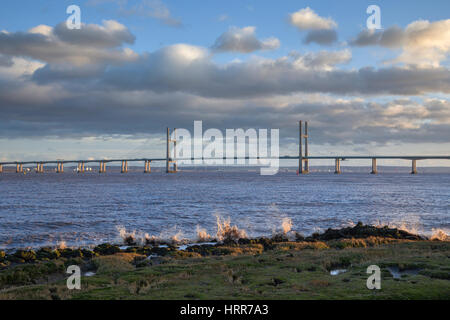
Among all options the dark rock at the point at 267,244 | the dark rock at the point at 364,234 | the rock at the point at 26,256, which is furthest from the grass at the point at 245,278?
the dark rock at the point at 364,234

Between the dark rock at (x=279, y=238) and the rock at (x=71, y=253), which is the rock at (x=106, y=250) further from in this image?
the dark rock at (x=279, y=238)

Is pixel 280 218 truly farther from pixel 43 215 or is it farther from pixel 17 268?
pixel 17 268

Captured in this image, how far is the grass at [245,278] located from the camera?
33.9ft

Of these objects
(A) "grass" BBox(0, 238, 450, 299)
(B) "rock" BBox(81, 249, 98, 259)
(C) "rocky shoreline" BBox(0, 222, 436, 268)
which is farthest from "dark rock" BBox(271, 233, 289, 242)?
(B) "rock" BBox(81, 249, 98, 259)

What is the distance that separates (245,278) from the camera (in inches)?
502

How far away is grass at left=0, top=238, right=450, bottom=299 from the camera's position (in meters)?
10.3

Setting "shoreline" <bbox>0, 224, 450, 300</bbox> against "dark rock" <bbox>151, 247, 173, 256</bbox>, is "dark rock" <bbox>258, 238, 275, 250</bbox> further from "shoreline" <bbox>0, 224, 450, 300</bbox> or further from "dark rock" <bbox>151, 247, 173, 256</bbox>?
"dark rock" <bbox>151, 247, 173, 256</bbox>

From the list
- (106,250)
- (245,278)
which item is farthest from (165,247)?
(245,278)
